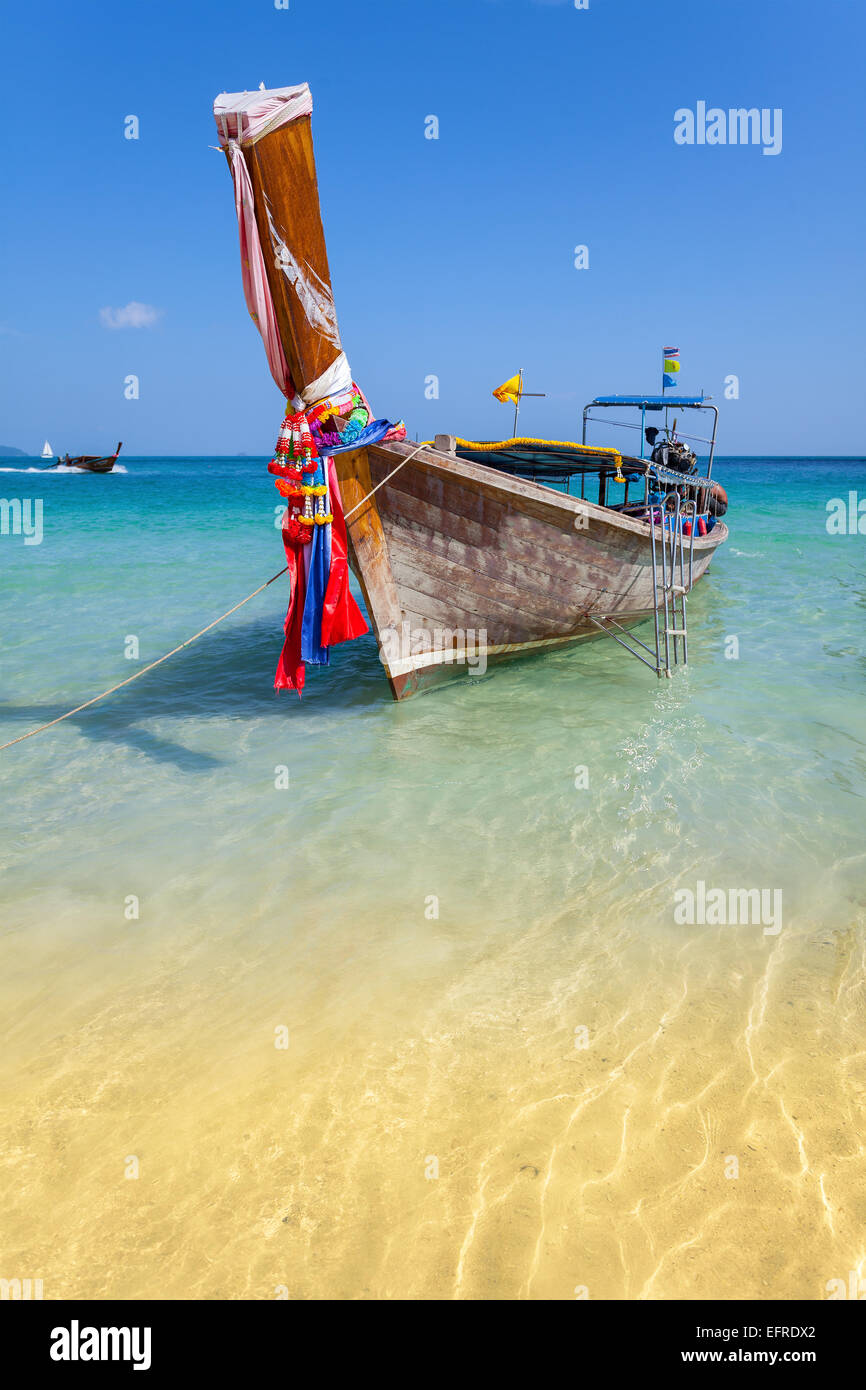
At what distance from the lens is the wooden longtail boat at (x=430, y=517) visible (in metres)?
5.14

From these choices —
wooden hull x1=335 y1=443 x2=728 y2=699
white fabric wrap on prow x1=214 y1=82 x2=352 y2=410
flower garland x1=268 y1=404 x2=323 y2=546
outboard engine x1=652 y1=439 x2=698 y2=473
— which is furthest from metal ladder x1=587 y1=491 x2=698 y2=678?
white fabric wrap on prow x1=214 y1=82 x2=352 y2=410

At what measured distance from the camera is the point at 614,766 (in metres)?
6.32

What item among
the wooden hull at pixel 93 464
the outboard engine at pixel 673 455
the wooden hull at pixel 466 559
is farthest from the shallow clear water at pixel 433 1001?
the wooden hull at pixel 93 464

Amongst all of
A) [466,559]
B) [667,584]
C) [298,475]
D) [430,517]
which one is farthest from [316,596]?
[667,584]

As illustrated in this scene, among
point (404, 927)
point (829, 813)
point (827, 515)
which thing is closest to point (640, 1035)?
point (404, 927)

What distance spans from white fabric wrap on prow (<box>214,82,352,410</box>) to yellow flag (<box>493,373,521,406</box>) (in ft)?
9.96

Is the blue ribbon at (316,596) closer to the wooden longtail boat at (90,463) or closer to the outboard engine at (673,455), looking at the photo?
the outboard engine at (673,455)

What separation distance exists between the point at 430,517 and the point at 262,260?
8.49 ft

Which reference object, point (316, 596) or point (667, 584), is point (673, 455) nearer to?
point (667, 584)

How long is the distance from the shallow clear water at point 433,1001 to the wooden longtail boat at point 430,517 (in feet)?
3.36

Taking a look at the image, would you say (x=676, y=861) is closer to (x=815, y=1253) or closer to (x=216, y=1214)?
(x=815, y=1253)

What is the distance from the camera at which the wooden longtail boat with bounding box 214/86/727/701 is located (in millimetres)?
5141

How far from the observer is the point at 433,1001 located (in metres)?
3.58
